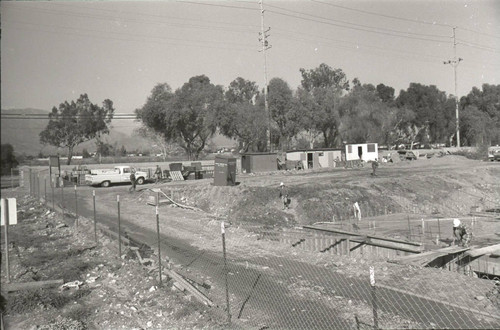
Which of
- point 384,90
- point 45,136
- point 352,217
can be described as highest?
point 384,90

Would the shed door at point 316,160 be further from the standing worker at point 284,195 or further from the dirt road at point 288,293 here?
the dirt road at point 288,293

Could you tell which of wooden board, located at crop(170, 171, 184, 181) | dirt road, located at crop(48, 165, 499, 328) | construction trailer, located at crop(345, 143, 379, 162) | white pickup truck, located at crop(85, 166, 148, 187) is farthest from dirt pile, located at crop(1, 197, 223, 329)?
construction trailer, located at crop(345, 143, 379, 162)

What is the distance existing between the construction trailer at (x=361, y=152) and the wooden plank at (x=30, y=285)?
4792 cm

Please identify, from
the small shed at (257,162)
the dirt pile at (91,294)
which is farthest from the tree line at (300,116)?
the dirt pile at (91,294)

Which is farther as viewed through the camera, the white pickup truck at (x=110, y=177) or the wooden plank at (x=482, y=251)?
the white pickup truck at (x=110, y=177)

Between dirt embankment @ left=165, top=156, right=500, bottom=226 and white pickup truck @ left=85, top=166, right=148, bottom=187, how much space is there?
7.36m

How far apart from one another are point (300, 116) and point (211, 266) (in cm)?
5051

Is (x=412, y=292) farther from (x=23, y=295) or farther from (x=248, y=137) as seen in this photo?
(x=248, y=137)

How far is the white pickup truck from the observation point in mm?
36062

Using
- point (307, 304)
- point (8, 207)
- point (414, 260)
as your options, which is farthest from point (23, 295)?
point (414, 260)

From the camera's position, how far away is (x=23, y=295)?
30.8 feet

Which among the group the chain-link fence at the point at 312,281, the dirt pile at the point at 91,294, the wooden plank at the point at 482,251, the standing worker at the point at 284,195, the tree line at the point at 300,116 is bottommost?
the wooden plank at the point at 482,251

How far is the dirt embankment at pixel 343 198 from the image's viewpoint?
83.0 feet

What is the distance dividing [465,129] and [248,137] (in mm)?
57124
